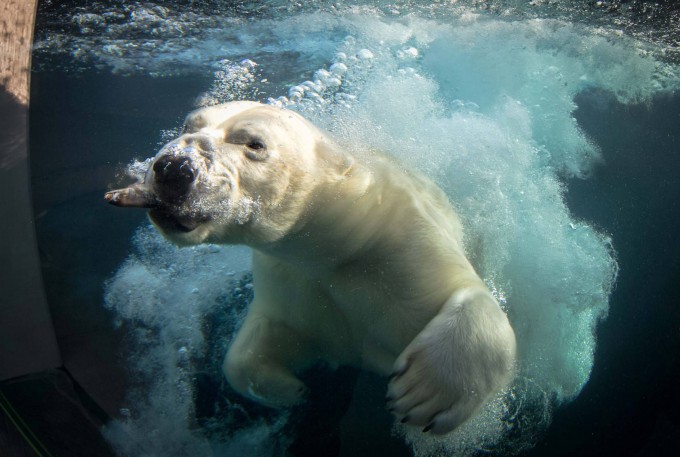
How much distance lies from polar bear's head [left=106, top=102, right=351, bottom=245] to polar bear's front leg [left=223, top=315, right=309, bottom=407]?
0.64 m

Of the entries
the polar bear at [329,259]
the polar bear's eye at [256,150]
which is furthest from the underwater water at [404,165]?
the polar bear's eye at [256,150]

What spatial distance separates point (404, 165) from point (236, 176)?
1304 millimetres

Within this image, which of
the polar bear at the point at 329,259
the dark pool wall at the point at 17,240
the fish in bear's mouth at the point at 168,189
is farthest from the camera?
the dark pool wall at the point at 17,240

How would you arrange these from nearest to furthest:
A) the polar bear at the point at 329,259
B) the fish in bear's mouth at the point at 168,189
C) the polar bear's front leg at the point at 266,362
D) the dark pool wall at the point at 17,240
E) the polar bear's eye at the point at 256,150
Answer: the fish in bear's mouth at the point at 168,189, the polar bear at the point at 329,259, the polar bear's eye at the point at 256,150, the dark pool wall at the point at 17,240, the polar bear's front leg at the point at 266,362

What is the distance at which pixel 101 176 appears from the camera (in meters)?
2.67

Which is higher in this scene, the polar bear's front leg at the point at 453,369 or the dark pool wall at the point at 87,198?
the polar bear's front leg at the point at 453,369

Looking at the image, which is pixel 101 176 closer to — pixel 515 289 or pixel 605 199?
pixel 515 289

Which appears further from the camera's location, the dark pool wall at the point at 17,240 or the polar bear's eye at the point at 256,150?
the dark pool wall at the point at 17,240

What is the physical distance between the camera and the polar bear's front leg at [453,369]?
57.6 inches

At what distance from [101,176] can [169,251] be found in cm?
66


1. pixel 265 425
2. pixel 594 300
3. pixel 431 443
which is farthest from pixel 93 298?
pixel 594 300

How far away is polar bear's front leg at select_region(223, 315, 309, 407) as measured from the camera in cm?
202

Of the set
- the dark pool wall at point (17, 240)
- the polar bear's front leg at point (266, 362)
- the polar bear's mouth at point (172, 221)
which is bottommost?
the polar bear's front leg at point (266, 362)

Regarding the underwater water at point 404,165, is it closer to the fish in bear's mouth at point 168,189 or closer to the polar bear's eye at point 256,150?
the polar bear's eye at point 256,150
